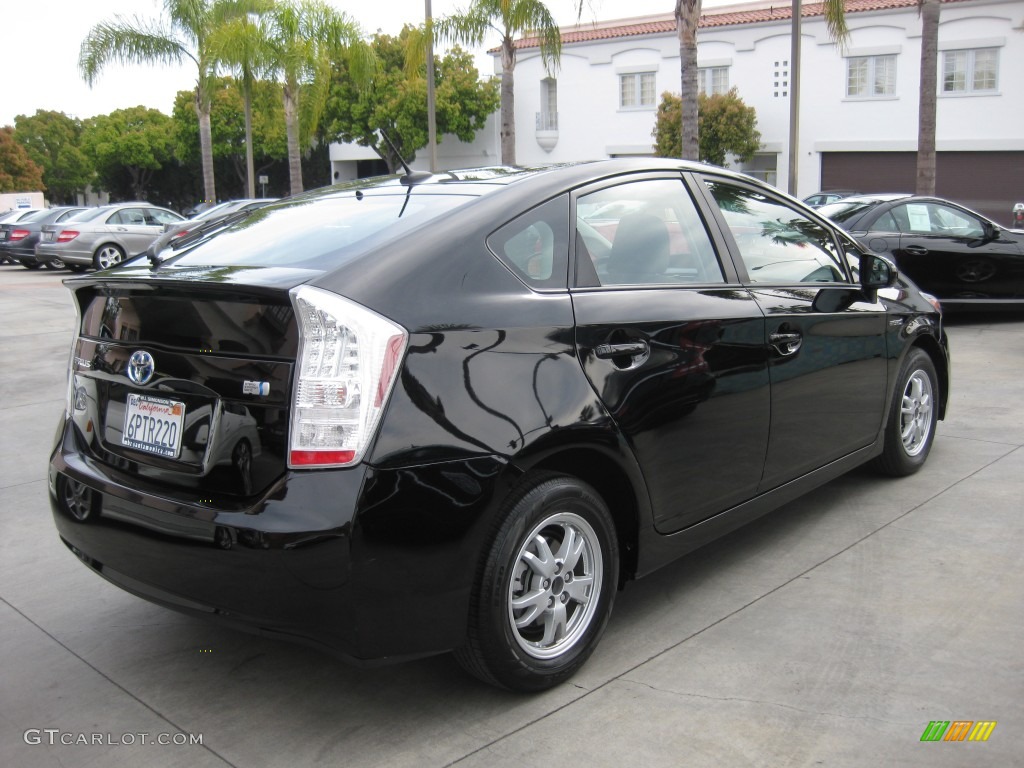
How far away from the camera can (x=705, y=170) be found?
396 centimetres

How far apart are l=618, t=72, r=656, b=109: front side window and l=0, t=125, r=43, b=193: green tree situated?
4943 centimetres

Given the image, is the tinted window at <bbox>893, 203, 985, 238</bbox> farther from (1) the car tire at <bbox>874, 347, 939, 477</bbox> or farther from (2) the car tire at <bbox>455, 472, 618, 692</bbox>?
(2) the car tire at <bbox>455, 472, 618, 692</bbox>

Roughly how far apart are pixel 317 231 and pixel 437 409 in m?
0.92

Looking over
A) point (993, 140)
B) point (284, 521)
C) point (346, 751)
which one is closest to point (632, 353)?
point (284, 521)

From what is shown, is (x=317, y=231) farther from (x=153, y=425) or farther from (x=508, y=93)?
(x=508, y=93)

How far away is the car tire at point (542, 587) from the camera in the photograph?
2793 millimetres

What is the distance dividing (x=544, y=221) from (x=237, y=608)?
1.53 meters

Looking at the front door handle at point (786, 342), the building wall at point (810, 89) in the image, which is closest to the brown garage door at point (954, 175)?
the building wall at point (810, 89)

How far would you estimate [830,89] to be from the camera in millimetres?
34969

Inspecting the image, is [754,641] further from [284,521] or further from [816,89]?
[816,89]

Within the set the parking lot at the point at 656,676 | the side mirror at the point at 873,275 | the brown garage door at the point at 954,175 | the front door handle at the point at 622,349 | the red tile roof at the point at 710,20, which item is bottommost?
the parking lot at the point at 656,676

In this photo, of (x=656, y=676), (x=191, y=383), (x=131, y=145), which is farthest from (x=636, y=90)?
(x=191, y=383)

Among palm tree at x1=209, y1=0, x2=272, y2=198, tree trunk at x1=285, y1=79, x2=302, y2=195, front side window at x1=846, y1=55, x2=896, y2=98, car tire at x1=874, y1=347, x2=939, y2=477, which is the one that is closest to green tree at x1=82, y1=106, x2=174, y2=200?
tree trunk at x1=285, y1=79, x2=302, y2=195

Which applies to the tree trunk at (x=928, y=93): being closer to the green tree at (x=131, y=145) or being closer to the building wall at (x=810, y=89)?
the building wall at (x=810, y=89)
